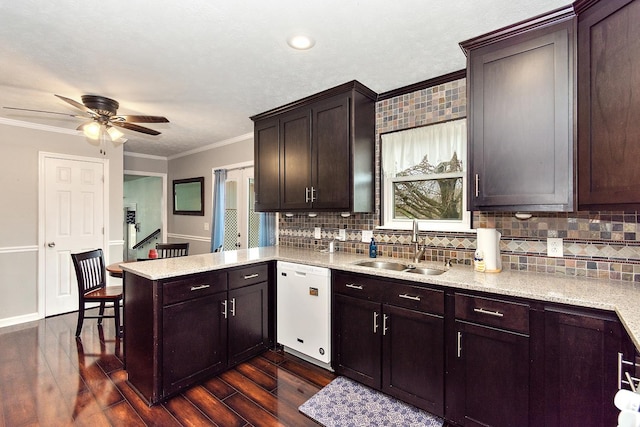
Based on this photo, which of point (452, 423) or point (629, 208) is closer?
point (629, 208)

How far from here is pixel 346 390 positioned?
235 cm

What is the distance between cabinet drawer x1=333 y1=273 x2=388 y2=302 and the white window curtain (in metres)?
1.12

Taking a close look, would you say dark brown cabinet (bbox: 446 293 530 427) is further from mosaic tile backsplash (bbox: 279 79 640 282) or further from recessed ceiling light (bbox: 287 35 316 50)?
recessed ceiling light (bbox: 287 35 316 50)

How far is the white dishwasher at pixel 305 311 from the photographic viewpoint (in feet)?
8.43

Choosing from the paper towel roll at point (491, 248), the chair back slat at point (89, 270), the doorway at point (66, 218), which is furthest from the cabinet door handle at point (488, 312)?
A: the doorway at point (66, 218)

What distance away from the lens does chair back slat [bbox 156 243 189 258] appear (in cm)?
408

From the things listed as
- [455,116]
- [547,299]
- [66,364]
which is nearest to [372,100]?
[455,116]

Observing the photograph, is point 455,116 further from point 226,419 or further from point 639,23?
point 226,419

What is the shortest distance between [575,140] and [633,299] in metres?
0.87

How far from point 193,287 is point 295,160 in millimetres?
→ 1580

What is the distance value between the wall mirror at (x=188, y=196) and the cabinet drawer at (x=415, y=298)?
4116mm

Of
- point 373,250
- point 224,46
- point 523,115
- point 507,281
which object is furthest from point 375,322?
point 224,46

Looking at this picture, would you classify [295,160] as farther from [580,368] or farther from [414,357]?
[580,368]

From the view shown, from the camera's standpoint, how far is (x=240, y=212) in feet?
15.5
